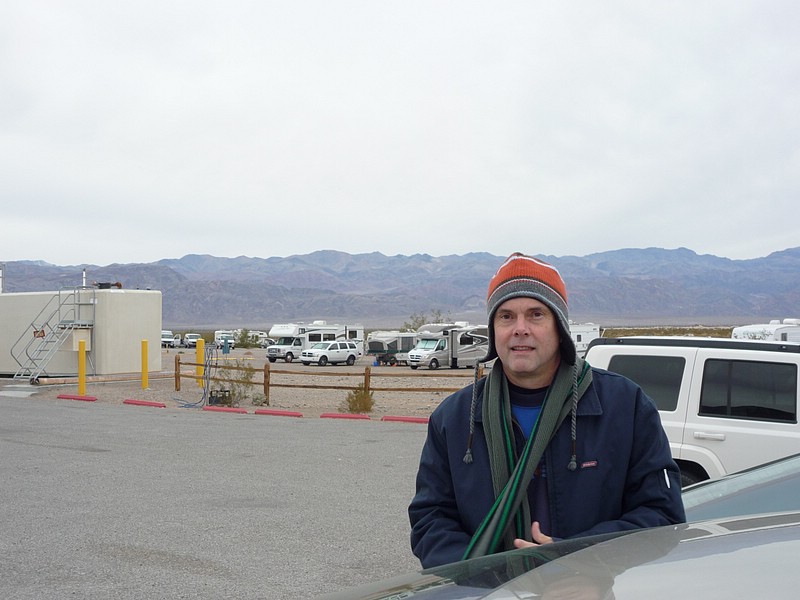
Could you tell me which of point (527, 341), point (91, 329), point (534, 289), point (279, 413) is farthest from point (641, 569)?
point (91, 329)

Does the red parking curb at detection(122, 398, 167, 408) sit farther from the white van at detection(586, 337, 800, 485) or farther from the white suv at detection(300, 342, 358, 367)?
the white suv at detection(300, 342, 358, 367)

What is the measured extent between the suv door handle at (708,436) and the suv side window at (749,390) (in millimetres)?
183

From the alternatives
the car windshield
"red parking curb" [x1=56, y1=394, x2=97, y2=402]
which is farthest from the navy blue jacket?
"red parking curb" [x1=56, y1=394, x2=97, y2=402]

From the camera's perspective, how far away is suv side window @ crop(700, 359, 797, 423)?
6.94 m

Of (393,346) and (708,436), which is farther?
(393,346)

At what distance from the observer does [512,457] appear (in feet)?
8.07

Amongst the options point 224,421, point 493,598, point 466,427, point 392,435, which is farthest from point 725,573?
point 224,421

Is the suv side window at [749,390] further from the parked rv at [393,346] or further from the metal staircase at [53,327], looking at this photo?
the parked rv at [393,346]

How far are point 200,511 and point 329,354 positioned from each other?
40705mm

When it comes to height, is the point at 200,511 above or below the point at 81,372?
below

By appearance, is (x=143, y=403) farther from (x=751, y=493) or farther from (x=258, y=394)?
(x=751, y=493)

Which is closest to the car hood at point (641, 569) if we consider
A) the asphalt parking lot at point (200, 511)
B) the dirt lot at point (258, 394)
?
the asphalt parking lot at point (200, 511)

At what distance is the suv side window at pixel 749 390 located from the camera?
6.94 m

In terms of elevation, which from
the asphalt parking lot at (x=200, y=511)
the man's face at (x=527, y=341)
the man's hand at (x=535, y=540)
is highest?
the man's face at (x=527, y=341)
